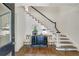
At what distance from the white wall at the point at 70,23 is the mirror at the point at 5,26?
10.2ft

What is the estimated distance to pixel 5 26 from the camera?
2.44 m

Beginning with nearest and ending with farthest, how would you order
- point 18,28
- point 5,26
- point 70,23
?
1. point 5,26
2. point 18,28
3. point 70,23

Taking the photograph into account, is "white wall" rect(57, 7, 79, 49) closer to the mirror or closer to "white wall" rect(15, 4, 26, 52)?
"white wall" rect(15, 4, 26, 52)

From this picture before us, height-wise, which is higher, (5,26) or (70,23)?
(70,23)

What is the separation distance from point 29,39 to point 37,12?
4.93 ft

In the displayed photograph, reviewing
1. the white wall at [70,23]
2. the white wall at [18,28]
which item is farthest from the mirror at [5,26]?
the white wall at [70,23]

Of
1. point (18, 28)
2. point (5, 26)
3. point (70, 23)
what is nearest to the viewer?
point (5, 26)

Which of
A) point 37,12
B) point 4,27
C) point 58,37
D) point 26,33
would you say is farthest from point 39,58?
point 37,12

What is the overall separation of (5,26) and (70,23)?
13.4 feet

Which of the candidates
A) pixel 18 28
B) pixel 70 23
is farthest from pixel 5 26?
pixel 70 23

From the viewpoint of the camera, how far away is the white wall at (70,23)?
17.8 feet

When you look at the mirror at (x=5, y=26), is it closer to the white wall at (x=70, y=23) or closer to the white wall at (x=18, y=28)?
the white wall at (x=18, y=28)

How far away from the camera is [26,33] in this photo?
585cm

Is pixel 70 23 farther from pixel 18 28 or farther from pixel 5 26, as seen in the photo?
pixel 5 26
